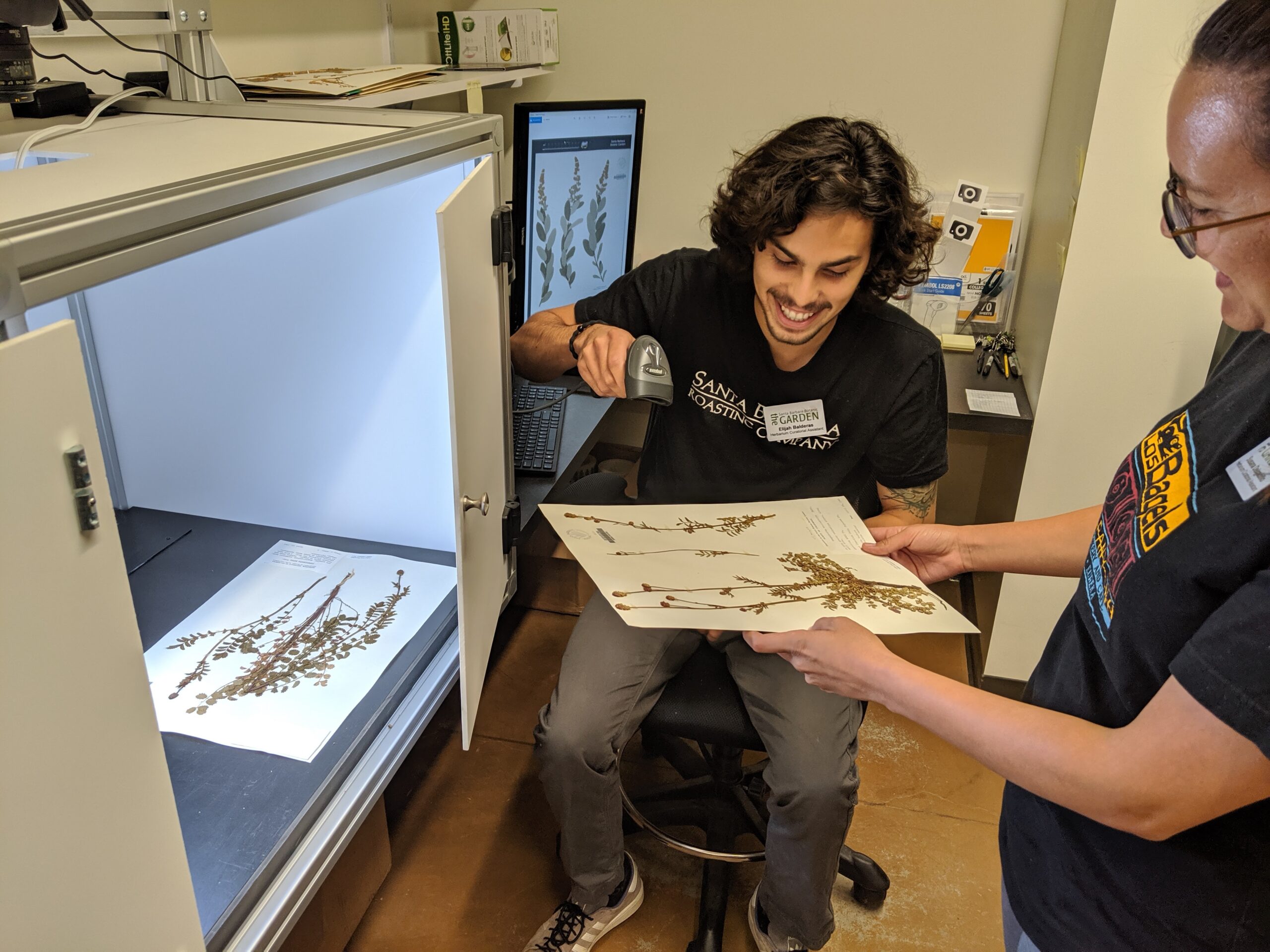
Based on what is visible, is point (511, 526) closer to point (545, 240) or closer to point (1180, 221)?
point (545, 240)

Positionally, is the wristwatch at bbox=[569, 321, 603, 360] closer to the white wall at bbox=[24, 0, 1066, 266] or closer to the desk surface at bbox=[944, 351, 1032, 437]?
the desk surface at bbox=[944, 351, 1032, 437]

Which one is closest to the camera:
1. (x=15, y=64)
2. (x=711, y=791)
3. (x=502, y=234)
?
(x=15, y=64)

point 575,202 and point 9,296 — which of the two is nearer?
point 9,296

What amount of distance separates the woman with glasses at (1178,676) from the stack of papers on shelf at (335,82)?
1204mm

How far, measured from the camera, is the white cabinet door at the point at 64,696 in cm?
58

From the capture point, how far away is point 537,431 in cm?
188

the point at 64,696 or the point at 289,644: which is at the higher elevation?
the point at 64,696

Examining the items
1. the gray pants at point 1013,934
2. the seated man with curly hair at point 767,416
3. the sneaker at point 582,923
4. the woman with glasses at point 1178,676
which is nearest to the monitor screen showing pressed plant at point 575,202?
the seated man with curly hair at point 767,416

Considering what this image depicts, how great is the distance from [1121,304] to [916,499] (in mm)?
676

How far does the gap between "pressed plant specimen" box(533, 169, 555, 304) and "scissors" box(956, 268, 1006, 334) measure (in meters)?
1.16

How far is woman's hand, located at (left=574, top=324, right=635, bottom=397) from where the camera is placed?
A: 1396 millimetres

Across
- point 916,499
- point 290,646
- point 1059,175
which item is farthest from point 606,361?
point 1059,175

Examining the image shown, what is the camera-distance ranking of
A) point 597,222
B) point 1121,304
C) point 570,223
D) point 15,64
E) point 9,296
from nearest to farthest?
point 9,296, point 15,64, point 1121,304, point 570,223, point 597,222

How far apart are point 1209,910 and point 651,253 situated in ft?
7.32
